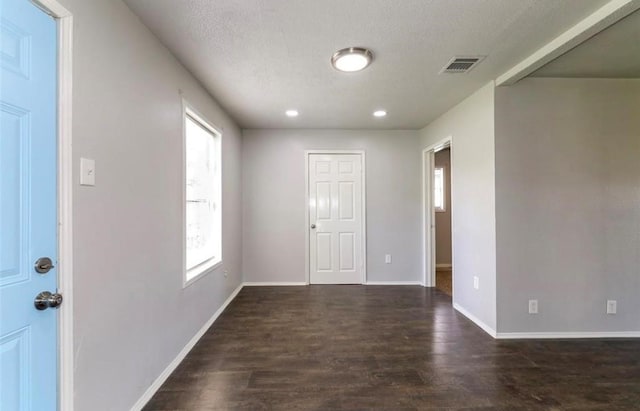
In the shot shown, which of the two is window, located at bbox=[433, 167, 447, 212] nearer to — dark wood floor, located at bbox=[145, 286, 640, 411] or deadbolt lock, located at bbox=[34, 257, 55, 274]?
dark wood floor, located at bbox=[145, 286, 640, 411]

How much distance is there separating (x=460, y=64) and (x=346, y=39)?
1.05 m

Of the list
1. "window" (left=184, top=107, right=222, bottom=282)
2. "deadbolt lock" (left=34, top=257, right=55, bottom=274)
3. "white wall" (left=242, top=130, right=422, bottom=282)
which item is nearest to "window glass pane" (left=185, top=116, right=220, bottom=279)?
"window" (left=184, top=107, right=222, bottom=282)

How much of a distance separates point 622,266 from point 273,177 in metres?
4.09

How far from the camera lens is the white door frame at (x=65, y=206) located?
1.21 m

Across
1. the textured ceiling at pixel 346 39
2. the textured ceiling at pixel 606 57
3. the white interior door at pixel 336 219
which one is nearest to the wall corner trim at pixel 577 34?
the textured ceiling at pixel 346 39

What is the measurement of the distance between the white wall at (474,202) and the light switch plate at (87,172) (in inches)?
119

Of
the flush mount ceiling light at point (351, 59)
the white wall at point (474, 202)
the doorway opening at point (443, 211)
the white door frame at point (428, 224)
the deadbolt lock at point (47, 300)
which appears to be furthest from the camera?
the doorway opening at point (443, 211)

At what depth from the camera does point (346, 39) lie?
200 cm

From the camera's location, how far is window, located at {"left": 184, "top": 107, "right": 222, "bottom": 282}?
9.01ft

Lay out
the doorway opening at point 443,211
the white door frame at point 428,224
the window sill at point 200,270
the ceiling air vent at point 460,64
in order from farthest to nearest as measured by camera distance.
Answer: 1. the doorway opening at point 443,211
2. the white door frame at point 428,224
3. the window sill at point 200,270
4. the ceiling air vent at point 460,64

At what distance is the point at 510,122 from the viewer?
267 cm

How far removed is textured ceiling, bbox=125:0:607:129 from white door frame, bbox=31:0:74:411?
588 millimetres

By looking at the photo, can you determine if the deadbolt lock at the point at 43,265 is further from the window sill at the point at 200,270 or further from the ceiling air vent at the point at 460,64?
the ceiling air vent at the point at 460,64

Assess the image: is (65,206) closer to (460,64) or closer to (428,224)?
(460,64)
